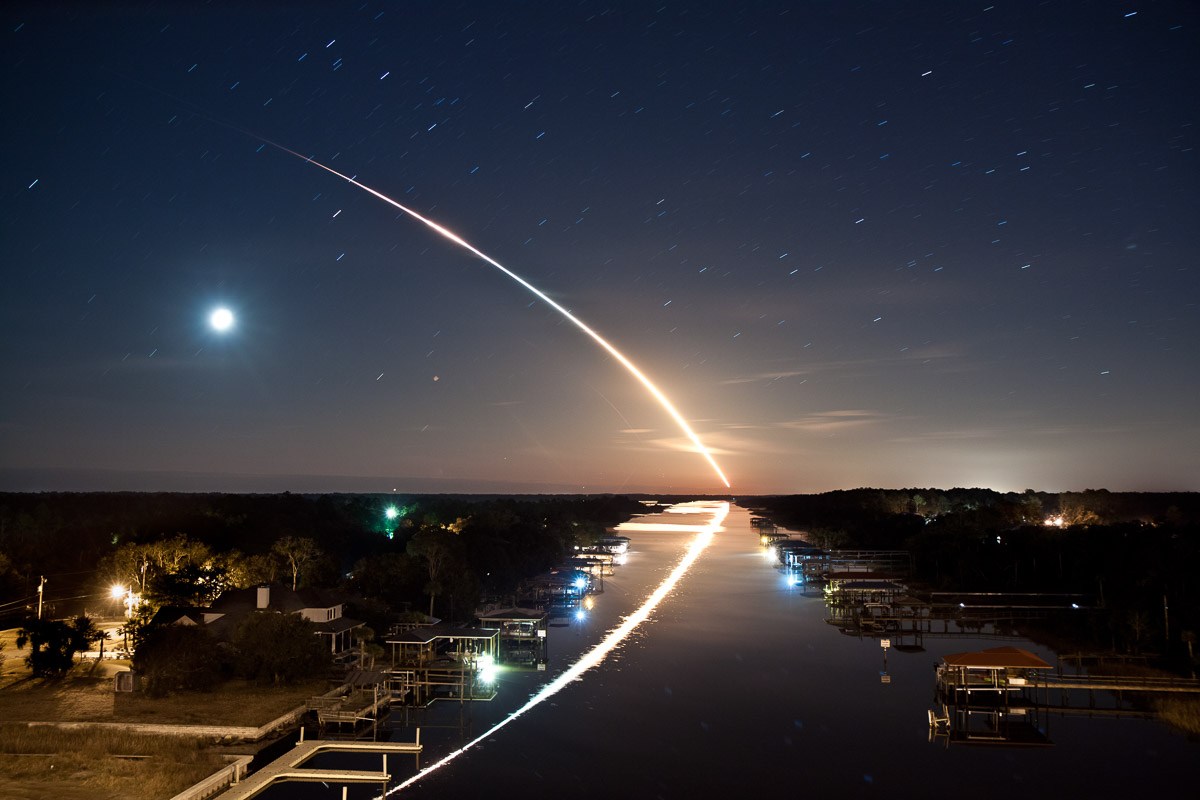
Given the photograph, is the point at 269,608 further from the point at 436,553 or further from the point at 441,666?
the point at 436,553

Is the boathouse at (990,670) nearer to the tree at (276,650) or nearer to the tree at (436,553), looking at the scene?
the tree at (276,650)

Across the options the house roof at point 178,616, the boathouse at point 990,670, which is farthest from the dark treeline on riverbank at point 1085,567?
the house roof at point 178,616

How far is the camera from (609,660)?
132 feet

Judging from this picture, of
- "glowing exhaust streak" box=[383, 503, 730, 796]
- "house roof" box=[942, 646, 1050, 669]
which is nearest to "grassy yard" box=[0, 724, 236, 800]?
"glowing exhaust streak" box=[383, 503, 730, 796]

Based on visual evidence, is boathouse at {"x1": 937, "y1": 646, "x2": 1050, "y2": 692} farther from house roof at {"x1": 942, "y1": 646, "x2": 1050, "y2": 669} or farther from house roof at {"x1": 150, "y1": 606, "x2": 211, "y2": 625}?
house roof at {"x1": 150, "y1": 606, "x2": 211, "y2": 625}

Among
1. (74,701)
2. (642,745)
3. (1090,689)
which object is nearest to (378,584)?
(74,701)

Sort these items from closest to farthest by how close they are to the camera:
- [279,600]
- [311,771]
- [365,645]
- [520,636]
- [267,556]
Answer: [311,771] → [365,645] → [279,600] → [520,636] → [267,556]

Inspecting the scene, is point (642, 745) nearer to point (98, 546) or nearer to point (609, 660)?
point (609, 660)

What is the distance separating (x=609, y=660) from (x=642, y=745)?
1322cm

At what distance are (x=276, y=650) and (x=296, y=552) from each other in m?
19.8

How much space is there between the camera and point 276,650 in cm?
3197

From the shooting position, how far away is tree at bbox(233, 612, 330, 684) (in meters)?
31.9

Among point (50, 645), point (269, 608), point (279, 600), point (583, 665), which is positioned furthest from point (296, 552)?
point (583, 665)

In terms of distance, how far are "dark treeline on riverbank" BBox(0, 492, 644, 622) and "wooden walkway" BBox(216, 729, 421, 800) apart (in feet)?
62.3
